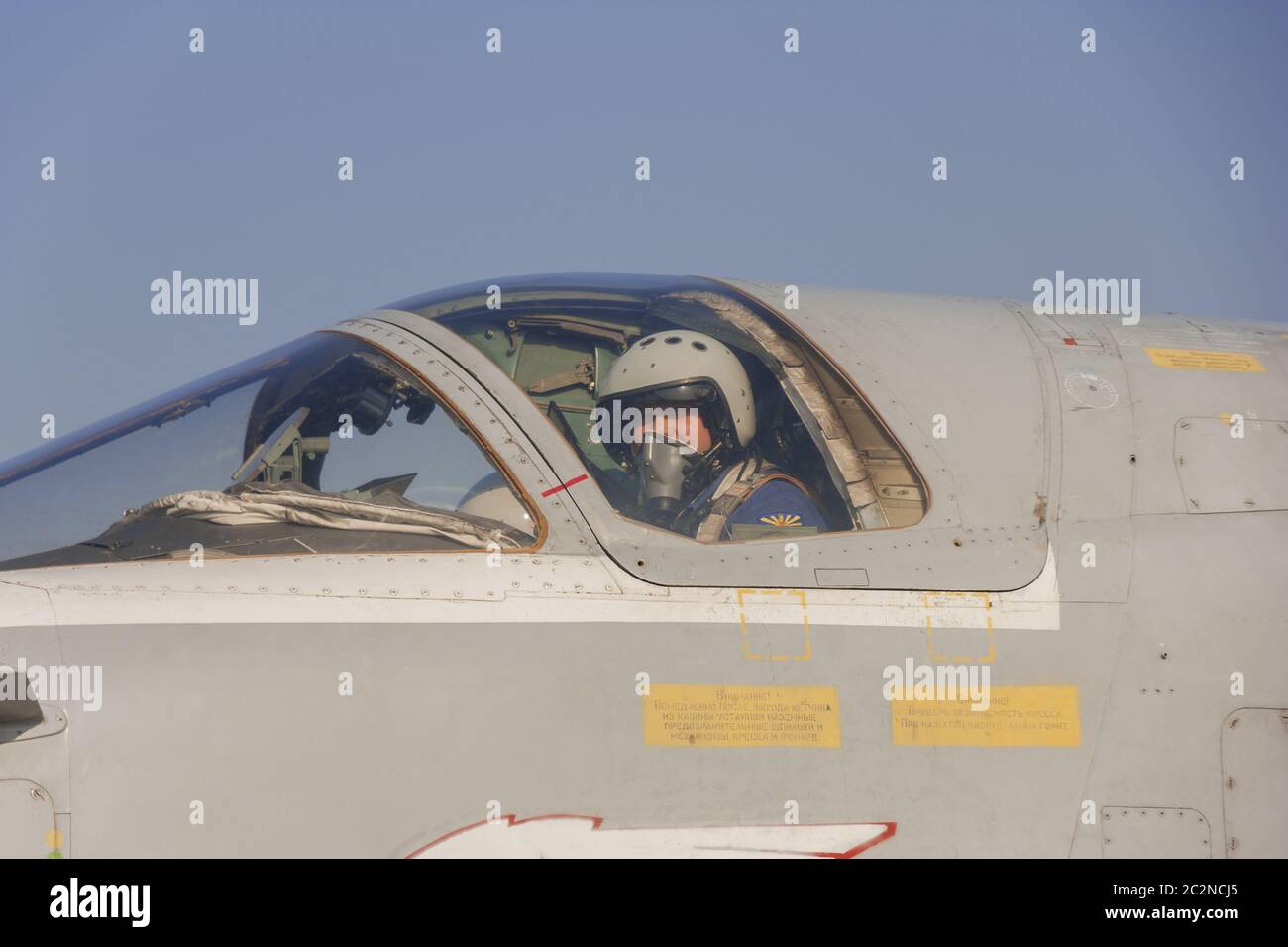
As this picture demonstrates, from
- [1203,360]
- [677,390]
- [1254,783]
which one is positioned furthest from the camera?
[1203,360]

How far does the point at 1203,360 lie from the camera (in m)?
4.48

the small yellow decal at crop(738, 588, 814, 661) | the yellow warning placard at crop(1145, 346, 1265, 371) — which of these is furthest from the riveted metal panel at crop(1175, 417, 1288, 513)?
the small yellow decal at crop(738, 588, 814, 661)

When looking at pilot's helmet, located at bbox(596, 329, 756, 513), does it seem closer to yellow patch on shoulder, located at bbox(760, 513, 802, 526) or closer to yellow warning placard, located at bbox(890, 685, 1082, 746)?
yellow patch on shoulder, located at bbox(760, 513, 802, 526)

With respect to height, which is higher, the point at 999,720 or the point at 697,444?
the point at 697,444

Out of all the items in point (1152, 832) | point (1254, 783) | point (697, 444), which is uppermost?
point (697, 444)

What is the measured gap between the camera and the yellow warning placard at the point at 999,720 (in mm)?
3463

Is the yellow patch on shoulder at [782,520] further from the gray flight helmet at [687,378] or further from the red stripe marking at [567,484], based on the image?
the red stripe marking at [567,484]

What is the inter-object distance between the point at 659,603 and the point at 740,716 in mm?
397

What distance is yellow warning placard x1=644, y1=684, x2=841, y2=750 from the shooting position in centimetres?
335

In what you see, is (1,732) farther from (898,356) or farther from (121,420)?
(898,356)

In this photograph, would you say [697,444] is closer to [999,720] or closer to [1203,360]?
[999,720]

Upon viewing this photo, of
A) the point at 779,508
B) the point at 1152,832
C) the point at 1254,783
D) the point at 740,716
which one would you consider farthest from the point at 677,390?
the point at 1254,783

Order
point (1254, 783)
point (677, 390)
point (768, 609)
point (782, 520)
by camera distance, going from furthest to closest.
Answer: point (677, 390) → point (782, 520) → point (1254, 783) → point (768, 609)
